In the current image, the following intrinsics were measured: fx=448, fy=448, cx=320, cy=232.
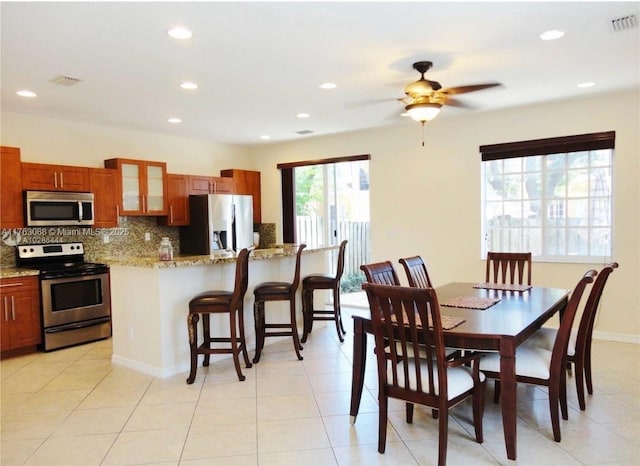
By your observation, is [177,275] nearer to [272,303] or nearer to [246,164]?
[272,303]

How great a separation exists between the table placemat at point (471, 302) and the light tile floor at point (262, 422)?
0.71m

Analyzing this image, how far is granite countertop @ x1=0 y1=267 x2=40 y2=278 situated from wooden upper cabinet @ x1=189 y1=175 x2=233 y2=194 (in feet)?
7.33

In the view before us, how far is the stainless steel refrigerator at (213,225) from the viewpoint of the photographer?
19.9 ft

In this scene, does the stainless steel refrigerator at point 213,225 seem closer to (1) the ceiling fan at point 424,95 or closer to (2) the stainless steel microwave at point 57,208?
(2) the stainless steel microwave at point 57,208

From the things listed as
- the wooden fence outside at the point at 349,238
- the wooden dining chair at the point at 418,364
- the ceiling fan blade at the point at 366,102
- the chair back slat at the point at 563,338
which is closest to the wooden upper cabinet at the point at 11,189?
the ceiling fan blade at the point at 366,102

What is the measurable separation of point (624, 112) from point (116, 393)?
17.4 feet

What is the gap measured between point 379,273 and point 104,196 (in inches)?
144

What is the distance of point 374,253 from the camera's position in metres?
6.14

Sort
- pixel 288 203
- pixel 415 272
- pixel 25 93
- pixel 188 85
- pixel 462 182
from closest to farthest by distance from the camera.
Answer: pixel 415 272 → pixel 188 85 → pixel 25 93 → pixel 462 182 → pixel 288 203

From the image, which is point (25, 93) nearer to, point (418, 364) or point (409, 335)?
point (409, 335)

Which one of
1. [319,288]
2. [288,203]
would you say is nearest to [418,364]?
[319,288]

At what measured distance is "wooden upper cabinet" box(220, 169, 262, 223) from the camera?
6801 millimetres

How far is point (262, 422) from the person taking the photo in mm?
2920

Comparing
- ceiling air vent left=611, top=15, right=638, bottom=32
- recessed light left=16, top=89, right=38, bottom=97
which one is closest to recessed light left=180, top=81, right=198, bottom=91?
recessed light left=16, top=89, right=38, bottom=97
